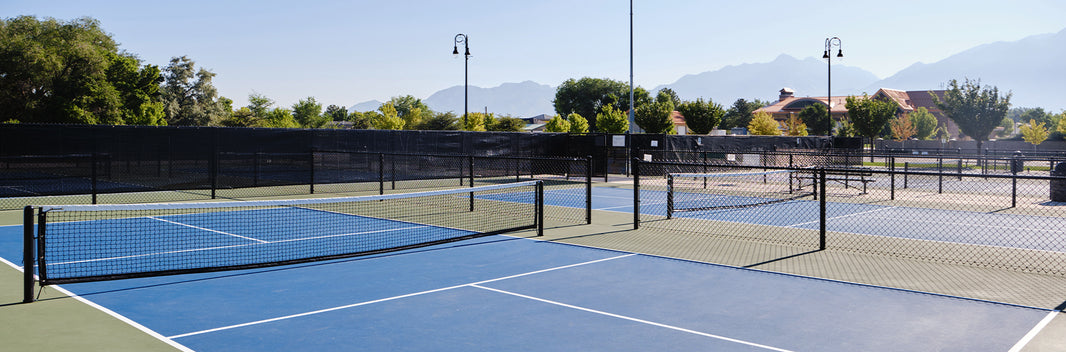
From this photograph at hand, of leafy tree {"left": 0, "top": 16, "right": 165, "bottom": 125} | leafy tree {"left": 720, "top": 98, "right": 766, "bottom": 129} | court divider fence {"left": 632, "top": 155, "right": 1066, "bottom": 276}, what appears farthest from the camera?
leafy tree {"left": 720, "top": 98, "right": 766, "bottom": 129}

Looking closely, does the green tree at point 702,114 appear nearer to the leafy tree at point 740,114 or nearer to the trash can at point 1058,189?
the trash can at point 1058,189

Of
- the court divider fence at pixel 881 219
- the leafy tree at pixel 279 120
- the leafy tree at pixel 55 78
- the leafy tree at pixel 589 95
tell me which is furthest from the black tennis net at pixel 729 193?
the leafy tree at pixel 589 95

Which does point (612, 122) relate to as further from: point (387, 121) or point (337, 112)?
point (337, 112)

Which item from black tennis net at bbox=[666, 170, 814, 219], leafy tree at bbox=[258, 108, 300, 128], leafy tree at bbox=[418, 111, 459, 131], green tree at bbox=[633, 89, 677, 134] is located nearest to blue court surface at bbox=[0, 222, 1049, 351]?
black tennis net at bbox=[666, 170, 814, 219]

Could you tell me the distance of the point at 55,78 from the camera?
54938mm

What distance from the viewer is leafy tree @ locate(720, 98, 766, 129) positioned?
122306 millimetres

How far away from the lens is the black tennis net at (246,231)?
956 cm

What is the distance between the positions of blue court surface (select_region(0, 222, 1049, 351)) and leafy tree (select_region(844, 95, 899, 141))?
6207cm

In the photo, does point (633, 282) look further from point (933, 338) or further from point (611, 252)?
point (933, 338)

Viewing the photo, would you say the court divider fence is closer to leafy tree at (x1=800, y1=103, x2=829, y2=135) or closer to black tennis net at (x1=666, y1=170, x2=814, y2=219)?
black tennis net at (x1=666, y1=170, x2=814, y2=219)

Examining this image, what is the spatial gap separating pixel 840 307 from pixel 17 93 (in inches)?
2489

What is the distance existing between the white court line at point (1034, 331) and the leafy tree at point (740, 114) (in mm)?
117130

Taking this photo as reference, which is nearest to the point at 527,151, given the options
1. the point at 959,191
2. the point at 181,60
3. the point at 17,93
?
the point at 959,191

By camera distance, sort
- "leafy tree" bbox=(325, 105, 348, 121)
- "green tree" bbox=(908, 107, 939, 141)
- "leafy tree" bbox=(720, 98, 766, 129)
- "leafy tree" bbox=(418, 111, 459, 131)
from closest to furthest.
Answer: "green tree" bbox=(908, 107, 939, 141) → "leafy tree" bbox=(418, 111, 459, 131) → "leafy tree" bbox=(720, 98, 766, 129) → "leafy tree" bbox=(325, 105, 348, 121)
